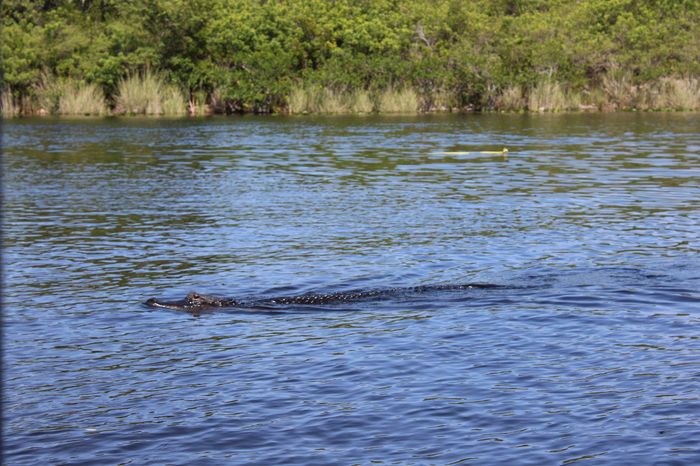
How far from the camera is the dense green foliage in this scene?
194 feet

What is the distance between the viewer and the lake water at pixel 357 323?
764cm

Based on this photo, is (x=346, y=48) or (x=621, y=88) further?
(x=346, y=48)

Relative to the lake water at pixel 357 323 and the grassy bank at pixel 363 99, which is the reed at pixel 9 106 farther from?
the lake water at pixel 357 323

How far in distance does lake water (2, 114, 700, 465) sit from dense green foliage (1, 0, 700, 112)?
33.7 meters

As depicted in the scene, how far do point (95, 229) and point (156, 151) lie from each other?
17204 mm

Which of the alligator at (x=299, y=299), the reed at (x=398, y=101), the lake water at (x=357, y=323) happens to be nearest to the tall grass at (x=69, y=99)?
the reed at (x=398, y=101)

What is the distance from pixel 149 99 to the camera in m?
57.7

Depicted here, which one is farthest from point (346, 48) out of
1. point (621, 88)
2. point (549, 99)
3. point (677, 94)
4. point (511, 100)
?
point (677, 94)

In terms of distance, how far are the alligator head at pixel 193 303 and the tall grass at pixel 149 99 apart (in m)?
46.7

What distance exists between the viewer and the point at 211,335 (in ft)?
35.3

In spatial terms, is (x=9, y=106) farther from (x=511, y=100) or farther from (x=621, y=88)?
(x=621, y=88)

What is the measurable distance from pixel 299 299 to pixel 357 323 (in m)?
1.24

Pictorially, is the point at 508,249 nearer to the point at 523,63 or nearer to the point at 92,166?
the point at 92,166

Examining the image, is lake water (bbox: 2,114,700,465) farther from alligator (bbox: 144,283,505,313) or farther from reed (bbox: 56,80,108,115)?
reed (bbox: 56,80,108,115)
